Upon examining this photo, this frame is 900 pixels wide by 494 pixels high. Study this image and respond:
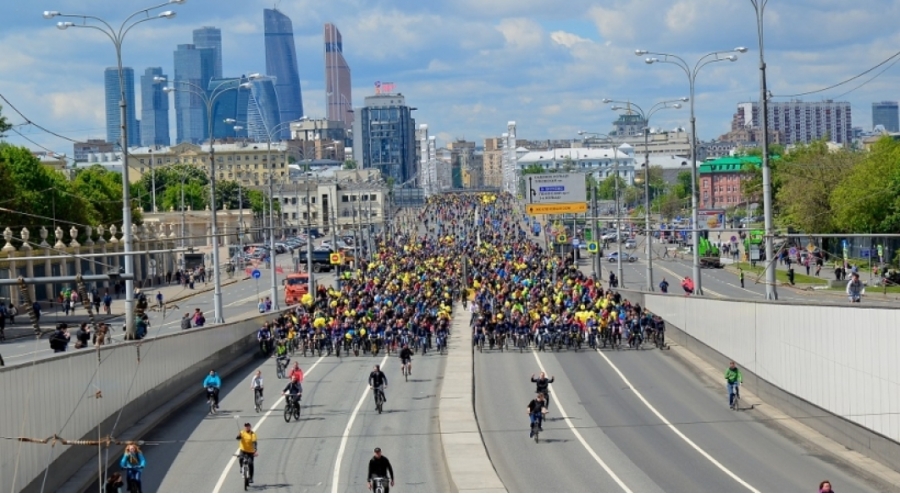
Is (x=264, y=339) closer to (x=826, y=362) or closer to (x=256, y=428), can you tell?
(x=256, y=428)

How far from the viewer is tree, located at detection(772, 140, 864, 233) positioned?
8894 cm

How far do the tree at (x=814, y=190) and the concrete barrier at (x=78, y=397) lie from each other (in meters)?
59.3

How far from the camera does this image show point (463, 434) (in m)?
27.2

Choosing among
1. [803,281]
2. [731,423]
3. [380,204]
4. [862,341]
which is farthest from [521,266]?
[380,204]

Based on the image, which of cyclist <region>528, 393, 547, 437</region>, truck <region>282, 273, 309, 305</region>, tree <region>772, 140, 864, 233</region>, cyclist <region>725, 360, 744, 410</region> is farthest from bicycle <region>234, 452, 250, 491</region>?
tree <region>772, 140, 864, 233</region>

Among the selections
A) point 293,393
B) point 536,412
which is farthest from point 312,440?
point 536,412

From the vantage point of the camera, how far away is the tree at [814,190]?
8894 centimetres

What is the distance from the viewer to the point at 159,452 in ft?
85.0

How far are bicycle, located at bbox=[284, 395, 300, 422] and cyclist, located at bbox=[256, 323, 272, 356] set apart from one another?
13.5 m

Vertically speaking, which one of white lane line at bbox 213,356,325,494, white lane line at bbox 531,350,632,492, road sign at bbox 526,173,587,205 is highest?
road sign at bbox 526,173,587,205

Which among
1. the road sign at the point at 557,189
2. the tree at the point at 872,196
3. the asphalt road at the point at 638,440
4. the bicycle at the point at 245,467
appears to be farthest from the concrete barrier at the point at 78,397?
the road sign at the point at 557,189

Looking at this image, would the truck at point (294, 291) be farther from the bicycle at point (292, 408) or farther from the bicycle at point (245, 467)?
the bicycle at point (245, 467)

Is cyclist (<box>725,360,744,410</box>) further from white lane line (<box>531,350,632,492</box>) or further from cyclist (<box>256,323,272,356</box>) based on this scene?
cyclist (<box>256,323,272,356</box>)

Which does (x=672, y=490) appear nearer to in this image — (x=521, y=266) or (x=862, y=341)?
(x=862, y=341)
